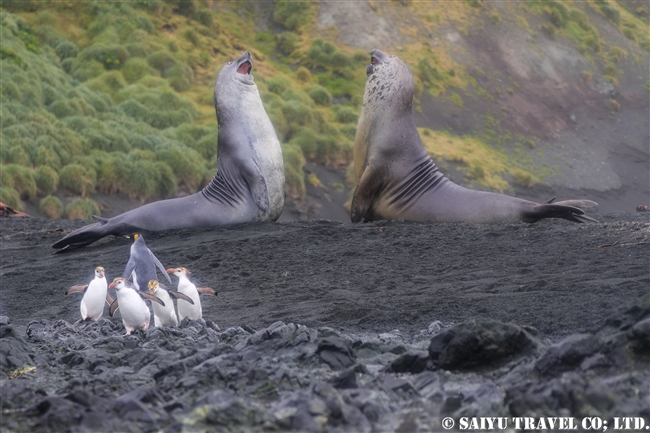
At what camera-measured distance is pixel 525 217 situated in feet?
36.7

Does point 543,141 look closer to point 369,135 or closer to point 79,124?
point 79,124

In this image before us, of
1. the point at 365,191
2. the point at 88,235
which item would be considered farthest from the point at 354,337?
the point at 88,235

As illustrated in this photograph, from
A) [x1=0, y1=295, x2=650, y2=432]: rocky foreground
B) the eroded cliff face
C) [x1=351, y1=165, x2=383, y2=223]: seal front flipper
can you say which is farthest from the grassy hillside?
[x1=0, y1=295, x2=650, y2=432]: rocky foreground

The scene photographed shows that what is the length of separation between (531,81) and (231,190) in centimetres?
2757

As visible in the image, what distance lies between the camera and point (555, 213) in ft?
35.8

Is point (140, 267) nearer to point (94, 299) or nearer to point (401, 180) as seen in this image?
point (94, 299)

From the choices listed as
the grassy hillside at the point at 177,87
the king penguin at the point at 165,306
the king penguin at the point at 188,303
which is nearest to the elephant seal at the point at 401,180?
the king penguin at the point at 188,303

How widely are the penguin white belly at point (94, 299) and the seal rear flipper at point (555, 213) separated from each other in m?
5.22

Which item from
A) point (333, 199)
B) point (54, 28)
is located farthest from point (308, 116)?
point (54, 28)

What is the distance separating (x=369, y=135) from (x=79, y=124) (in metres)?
13.3

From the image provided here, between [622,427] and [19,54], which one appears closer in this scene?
[622,427]

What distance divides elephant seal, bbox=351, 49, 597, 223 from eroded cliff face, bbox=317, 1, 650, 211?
62.5 ft

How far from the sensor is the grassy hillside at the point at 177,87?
68.9ft

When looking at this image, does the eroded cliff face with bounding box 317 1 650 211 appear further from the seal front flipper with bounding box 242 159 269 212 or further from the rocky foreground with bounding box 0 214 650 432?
the rocky foreground with bounding box 0 214 650 432
